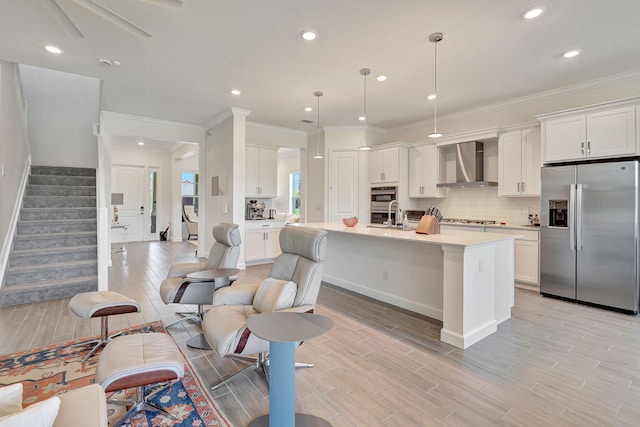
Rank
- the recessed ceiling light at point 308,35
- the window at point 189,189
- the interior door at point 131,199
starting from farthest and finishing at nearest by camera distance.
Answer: the window at point 189,189 < the interior door at point 131,199 < the recessed ceiling light at point 308,35

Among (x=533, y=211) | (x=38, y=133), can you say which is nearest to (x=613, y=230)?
(x=533, y=211)

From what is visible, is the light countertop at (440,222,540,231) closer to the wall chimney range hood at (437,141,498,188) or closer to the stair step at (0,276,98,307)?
the wall chimney range hood at (437,141,498,188)

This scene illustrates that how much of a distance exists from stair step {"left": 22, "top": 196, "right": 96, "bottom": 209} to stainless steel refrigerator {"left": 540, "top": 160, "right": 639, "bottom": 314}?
23.8ft

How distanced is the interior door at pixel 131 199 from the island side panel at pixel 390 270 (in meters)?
7.38

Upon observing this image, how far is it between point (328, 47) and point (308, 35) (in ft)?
1.07

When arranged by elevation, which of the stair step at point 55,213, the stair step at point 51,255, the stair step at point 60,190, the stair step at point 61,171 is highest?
the stair step at point 61,171

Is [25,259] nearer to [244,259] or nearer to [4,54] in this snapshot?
[4,54]

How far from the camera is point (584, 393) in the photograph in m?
2.07

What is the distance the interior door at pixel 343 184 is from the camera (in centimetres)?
654

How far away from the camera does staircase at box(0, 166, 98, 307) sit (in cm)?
393

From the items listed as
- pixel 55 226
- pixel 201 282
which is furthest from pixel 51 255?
pixel 201 282

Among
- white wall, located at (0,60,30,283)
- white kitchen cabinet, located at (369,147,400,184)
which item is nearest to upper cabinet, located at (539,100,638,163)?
white kitchen cabinet, located at (369,147,400,184)

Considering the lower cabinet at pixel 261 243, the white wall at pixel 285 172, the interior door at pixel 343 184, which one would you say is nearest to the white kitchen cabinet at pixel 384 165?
the interior door at pixel 343 184

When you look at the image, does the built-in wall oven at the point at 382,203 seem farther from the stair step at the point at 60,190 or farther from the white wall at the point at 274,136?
the stair step at the point at 60,190
